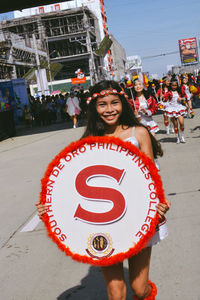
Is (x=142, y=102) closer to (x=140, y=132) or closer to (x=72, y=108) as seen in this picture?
(x=140, y=132)

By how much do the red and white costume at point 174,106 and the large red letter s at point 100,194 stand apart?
29.2ft

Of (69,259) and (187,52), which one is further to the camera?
(187,52)

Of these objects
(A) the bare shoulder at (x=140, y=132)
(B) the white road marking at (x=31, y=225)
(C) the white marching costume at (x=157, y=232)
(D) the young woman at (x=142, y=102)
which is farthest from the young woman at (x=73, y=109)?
(C) the white marching costume at (x=157, y=232)

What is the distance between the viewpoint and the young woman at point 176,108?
431 inches

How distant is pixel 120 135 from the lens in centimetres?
270

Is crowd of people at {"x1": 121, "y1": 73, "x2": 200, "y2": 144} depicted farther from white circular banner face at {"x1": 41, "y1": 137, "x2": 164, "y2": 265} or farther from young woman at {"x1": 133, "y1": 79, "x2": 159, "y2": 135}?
white circular banner face at {"x1": 41, "y1": 137, "x2": 164, "y2": 265}

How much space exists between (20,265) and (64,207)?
2.18 m

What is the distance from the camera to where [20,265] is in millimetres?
4289

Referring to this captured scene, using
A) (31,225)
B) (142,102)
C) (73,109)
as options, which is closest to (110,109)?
(31,225)

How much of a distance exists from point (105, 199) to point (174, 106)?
30.1ft

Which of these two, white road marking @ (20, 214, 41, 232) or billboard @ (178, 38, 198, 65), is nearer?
white road marking @ (20, 214, 41, 232)

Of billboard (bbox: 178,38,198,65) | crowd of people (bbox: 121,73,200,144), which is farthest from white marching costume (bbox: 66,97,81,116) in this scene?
billboard (bbox: 178,38,198,65)

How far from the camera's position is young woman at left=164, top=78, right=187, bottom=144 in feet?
35.9

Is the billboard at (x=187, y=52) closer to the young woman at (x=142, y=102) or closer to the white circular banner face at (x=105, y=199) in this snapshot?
the young woman at (x=142, y=102)
